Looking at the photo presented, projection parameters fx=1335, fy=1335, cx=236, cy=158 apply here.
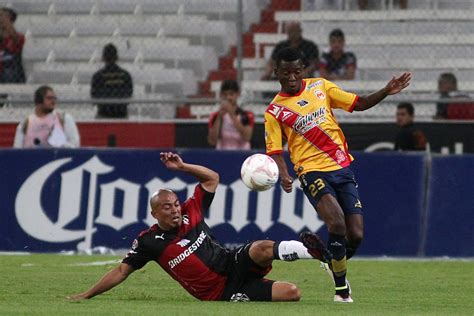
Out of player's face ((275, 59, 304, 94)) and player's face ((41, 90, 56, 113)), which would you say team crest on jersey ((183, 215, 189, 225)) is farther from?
player's face ((41, 90, 56, 113))

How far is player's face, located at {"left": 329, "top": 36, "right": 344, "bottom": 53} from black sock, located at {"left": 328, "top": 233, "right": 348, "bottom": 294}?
823 cm

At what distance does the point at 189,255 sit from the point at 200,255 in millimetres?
97

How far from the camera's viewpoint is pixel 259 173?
11406 mm

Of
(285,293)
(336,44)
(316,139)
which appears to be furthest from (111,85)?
(285,293)

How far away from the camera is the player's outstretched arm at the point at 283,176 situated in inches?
456

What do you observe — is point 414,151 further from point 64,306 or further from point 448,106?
point 64,306

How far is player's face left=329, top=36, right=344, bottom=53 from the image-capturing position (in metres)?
19.2

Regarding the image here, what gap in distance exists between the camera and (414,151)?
17.1 meters

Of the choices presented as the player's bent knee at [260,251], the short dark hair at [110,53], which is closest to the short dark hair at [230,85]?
the short dark hair at [110,53]

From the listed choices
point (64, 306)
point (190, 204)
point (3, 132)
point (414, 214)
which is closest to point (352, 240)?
point (190, 204)

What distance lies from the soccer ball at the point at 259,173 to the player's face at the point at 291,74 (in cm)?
72

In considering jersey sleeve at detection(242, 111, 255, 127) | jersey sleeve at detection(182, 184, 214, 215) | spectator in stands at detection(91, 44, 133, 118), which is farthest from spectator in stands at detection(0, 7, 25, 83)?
jersey sleeve at detection(182, 184, 214, 215)

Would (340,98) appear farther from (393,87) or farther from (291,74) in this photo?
(393,87)

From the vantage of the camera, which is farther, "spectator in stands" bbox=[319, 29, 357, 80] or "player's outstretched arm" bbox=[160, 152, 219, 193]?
"spectator in stands" bbox=[319, 29, 357, 80]
